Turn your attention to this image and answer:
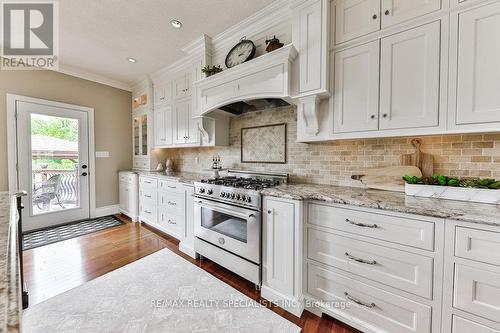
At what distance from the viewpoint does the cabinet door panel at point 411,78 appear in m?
1.41

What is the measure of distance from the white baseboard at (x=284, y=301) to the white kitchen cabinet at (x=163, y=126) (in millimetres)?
2741

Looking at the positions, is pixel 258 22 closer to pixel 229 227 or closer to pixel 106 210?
pixel 229 227

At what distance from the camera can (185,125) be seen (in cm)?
331

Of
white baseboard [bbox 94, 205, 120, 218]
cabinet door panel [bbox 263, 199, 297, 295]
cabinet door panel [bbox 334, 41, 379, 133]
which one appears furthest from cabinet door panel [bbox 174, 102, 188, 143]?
cabinet door panel [bbox 334, 41, 379, 133]

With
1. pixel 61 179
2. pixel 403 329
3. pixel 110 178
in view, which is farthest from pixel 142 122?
pixel 403 329

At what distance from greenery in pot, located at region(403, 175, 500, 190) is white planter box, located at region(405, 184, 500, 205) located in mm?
41

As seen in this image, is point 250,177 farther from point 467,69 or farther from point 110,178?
Result: point 110,178

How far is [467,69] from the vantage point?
1311mm

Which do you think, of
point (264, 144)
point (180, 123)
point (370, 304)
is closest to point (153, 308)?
point (370, 304)

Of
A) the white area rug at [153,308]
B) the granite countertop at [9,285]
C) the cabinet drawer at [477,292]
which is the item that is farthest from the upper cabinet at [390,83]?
the granite countertop at [9,285]

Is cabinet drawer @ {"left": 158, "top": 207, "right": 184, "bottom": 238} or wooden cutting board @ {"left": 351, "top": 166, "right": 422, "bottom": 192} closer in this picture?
wooden cutting board @ {"left": 351, "top": 166, "right": 422, "bottom": 192}

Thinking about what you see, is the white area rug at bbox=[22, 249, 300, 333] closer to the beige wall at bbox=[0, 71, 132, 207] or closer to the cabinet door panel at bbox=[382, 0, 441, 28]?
the cabinet door panel at bbox=[382, 0, 441, 28]

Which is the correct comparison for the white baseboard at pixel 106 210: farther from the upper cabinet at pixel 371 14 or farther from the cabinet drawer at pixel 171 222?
the upper cabinet at pixel 371 14

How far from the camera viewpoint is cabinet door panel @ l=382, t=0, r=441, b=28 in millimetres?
1417
